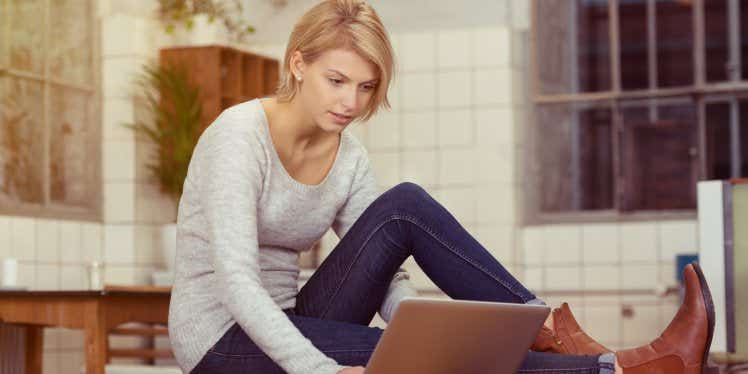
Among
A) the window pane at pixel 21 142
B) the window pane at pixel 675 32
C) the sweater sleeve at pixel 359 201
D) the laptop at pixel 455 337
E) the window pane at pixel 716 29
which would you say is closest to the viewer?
the laptop at pixel 455 337

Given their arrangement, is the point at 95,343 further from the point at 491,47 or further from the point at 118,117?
the point at 491,47

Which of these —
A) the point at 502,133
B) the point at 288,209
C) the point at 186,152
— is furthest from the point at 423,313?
the point at 502,133

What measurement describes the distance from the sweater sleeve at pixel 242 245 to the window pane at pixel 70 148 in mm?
3070

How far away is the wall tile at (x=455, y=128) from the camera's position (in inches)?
227

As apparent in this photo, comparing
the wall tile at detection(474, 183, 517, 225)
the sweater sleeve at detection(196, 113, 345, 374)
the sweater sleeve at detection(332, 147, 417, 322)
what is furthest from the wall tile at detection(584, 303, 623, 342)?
the sweater sleeve at detection(196, 113, 345, 374)

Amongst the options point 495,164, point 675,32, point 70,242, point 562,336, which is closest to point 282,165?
point 562,336

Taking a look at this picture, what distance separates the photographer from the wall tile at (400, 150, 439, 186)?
5832mm

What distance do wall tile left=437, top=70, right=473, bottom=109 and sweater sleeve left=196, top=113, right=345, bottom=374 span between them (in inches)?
144

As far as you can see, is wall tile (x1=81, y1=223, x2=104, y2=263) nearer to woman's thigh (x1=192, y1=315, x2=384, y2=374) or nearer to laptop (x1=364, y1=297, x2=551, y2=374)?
woman's thigh (x1=192, y1=315, x2=384, y2=374)

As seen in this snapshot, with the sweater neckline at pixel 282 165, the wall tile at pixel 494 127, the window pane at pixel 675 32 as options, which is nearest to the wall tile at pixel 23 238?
the wall tile at pixel 494 127

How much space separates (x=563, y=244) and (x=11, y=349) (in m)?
2.99

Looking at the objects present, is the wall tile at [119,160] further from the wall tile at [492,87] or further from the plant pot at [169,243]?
the wall tile at [492,87]

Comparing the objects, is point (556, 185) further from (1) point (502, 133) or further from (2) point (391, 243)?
(2) point (391, 243)

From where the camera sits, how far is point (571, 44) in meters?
6.06
